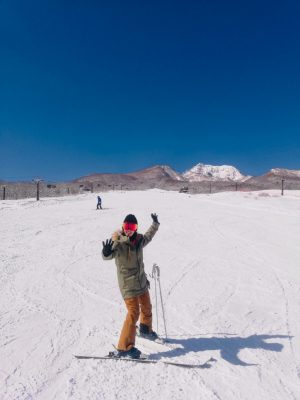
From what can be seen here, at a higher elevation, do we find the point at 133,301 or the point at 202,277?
the point at 133,301

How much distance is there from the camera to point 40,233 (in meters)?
16.7

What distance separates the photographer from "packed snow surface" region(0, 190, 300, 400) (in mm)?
4332

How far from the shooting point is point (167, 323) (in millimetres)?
6172

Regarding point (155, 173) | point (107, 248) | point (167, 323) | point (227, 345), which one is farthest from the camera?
point (155, 173)

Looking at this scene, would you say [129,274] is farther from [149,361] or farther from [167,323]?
[167,323]

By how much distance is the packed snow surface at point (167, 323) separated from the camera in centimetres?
433

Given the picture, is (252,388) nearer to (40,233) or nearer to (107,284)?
(107,284)

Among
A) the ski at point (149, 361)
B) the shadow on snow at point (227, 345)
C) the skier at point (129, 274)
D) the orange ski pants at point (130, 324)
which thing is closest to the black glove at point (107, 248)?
the skier at point (129, 274)

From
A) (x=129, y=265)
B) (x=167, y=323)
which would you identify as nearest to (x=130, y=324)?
(x=129, y=265)

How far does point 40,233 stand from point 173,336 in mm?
12273

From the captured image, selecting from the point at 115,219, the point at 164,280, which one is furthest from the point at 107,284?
the point at 115,219

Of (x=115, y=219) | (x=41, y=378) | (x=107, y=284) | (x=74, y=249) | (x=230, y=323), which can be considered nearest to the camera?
(x=41, y=378)

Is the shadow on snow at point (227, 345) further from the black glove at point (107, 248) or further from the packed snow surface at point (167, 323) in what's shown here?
the black glove at point (107, 248)

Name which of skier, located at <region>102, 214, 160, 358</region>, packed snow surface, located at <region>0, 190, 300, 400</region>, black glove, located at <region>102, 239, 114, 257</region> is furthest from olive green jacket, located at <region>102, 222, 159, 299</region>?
packed snow surface, located at <region>0, 190, 300, 400</region>
